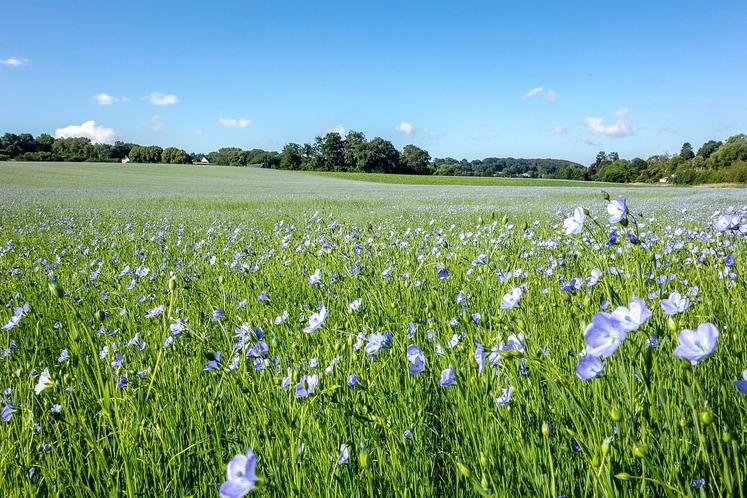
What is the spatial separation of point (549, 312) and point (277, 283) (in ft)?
6.86

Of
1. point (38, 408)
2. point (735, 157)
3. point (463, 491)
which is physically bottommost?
point (38, 408)

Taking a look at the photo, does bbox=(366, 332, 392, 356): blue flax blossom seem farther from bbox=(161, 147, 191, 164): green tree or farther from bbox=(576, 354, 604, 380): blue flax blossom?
bbox=(161, 147, 191, 164): green tree

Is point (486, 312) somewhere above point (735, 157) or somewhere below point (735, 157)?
below

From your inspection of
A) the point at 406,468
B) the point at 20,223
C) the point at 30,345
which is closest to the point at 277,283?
the point at 30,345

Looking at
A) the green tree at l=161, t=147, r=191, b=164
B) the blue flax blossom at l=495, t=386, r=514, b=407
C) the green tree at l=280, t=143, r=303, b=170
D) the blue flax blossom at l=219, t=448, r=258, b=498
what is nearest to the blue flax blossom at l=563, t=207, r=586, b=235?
the blue flax blossom at l=495, t=386, r=514, b=407

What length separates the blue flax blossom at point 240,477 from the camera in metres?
0.78

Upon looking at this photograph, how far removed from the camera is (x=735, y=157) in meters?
65.8

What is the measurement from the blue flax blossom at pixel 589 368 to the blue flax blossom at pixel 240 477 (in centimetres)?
81

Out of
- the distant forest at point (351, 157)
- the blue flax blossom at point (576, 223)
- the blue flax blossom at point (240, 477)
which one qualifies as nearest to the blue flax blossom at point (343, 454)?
the blue flax blossom at point (240, 477)

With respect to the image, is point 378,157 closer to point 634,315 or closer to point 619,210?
point 619,210

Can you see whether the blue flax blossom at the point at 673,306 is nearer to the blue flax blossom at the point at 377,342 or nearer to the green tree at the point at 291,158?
the blue flax blossom at the point at 377,342

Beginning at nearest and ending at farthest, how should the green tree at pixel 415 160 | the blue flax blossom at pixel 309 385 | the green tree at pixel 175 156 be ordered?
the blue flax blossom at pixel 309 385
the green tree at pixel 175 156
the green tree at pixel 415 160

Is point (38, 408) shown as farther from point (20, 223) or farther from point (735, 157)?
point (735, 157)

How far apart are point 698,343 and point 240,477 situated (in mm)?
903
